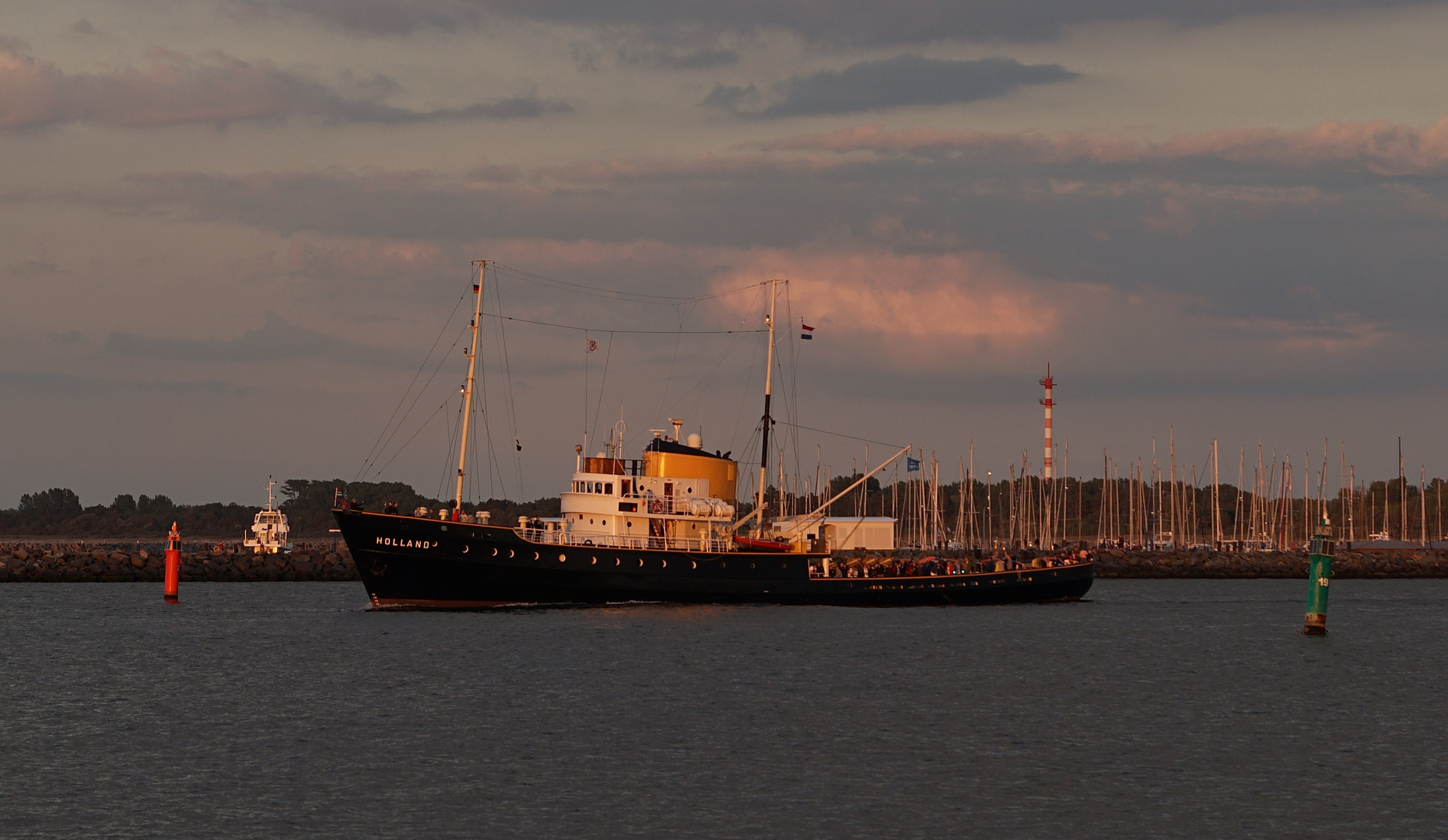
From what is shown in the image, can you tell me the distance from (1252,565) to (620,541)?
3357 inches

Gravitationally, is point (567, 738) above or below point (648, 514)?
below

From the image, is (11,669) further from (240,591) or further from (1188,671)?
(240,591)

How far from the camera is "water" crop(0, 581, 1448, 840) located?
89.8 feet

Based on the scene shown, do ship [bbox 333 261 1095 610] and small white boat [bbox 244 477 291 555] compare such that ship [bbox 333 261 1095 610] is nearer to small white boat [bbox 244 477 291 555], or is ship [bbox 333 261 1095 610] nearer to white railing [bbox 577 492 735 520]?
white railing [bbox 577 492 735 520]

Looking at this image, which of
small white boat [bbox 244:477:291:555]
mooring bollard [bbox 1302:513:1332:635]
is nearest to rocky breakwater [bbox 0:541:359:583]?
small white boat [bbox 244:477:291:555]

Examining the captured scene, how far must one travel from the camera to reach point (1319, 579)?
59.7 metres

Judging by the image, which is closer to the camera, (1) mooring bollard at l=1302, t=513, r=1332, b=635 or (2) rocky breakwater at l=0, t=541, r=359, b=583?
(1) mooring bollard at l=1302, t=513, r=1332, b=635

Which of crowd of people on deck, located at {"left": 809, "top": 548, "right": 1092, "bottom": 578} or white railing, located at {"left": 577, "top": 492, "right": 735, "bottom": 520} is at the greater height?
white railing, located at {"left": 577, "top": 492, "right": 735, "bottom": 520}

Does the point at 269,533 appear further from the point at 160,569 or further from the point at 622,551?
the point at 622,551

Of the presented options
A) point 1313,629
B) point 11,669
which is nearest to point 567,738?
point 11,669

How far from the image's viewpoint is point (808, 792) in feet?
96.9

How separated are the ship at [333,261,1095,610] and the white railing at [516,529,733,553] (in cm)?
7

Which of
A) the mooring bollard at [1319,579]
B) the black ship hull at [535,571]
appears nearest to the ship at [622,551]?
the black ship hull at [535,571]

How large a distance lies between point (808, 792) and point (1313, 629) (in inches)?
1569
